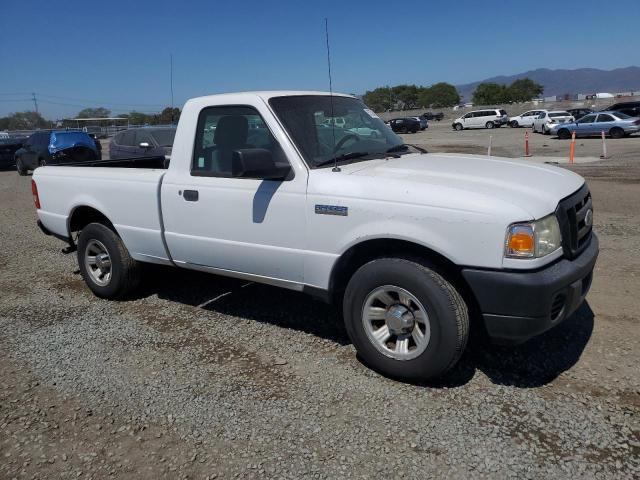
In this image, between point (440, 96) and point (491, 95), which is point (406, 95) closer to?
point (440, 96)

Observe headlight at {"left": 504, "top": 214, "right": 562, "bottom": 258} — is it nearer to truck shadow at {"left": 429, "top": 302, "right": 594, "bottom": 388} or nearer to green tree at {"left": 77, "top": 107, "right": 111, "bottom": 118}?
truck shadow at {"left": 429, "top": 302, "right": 594, "bottom": 388}

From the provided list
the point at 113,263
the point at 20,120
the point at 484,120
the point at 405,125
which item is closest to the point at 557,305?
the point at 113,263

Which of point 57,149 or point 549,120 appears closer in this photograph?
point 57,149

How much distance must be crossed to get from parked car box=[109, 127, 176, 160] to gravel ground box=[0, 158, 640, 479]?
26.9 feet

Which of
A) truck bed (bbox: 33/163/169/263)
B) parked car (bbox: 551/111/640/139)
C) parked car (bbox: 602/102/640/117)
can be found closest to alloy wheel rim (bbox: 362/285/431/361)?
truck bed (bbox: 33/163/169/263)

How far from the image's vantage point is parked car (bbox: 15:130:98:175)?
1898cm

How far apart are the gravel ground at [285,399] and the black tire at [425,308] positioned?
0.53 feet

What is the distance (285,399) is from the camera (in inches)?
138

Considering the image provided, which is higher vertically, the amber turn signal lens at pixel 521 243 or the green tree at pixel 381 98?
the green tree at pixel 381 98

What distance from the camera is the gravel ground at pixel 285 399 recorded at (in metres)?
2.87

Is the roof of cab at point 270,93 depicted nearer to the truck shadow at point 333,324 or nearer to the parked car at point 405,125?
the truck shadow at point 333,324

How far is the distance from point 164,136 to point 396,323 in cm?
1132

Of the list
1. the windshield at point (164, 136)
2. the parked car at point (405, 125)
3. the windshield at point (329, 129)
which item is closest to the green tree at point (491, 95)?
the parked car at point (405, 125)

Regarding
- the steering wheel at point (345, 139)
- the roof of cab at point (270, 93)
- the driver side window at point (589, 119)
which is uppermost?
the roof of cab at point (270, 93)
